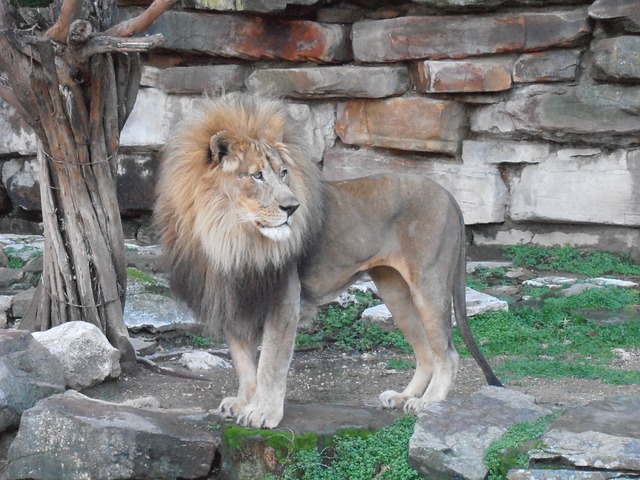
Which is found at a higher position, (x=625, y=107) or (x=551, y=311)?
(x=625, y=107)

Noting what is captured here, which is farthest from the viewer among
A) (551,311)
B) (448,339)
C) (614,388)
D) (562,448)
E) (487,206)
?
(487,206)

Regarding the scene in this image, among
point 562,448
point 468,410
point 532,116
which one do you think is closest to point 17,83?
point 468,410

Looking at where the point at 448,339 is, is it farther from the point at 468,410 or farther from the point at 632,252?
the point at 632,252

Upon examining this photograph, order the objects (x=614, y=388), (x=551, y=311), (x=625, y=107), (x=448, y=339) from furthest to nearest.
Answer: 1. (x=625, y=107)
2. (x=551, y=311)
3. (x=614, y=388)
4. (x=448, y=339)

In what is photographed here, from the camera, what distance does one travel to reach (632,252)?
8.41 m

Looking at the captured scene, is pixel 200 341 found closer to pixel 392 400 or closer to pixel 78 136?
pixel 78 136

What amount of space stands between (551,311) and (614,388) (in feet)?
5.00

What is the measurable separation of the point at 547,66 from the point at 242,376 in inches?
175

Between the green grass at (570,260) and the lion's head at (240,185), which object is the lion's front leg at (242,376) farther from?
the green grass at (570,260)

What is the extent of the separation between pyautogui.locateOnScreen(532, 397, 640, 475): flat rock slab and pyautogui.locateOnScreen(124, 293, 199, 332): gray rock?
3.09 meters

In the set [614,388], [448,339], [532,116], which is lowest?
[614,388]

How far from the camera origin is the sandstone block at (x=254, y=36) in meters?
8.65

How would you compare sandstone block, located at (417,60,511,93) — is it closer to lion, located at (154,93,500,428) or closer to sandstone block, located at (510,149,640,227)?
sandstone block, located at (510,149,640,227)

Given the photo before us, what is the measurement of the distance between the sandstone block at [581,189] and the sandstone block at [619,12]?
3.48 ft
